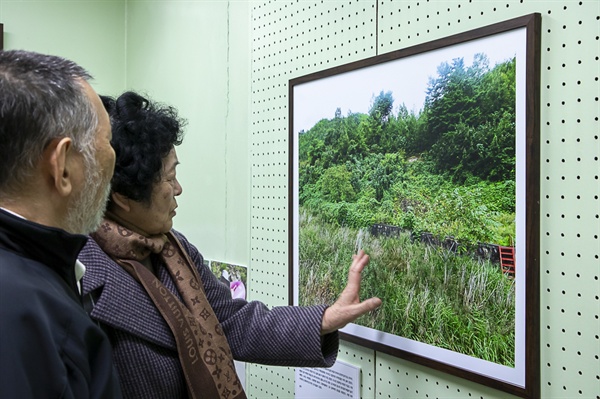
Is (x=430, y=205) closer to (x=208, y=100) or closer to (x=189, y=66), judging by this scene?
(x=208, y=100)

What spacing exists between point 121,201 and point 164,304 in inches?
10.1

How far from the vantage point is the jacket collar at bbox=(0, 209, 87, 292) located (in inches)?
29.9

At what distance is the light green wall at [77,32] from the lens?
2500 millimetres

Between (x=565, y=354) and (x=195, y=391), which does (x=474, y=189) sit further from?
(x=195, y=391)

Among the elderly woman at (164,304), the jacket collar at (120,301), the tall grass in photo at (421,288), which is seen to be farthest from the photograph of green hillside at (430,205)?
the jacket collar at (120,301)

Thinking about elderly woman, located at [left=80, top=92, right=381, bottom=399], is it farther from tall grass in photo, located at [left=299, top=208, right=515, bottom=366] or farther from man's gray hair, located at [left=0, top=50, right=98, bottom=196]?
man's gray hair, located at [left=0, top=50, right=98, bottom=196]

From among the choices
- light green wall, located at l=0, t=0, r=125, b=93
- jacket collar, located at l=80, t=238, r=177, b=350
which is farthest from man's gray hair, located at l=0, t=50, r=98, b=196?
light green wall, located at l=0, t=0, r=125, b=93

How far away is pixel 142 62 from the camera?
2.68 metres

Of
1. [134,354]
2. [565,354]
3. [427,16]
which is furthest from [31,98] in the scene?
[565,354]

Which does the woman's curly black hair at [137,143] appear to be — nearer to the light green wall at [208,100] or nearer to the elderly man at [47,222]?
the elderly man at [47,222]

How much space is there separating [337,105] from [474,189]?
481 mm

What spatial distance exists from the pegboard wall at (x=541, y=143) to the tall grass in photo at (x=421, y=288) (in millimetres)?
→ 78

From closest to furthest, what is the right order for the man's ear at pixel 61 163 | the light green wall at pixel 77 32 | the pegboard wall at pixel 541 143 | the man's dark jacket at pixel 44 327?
the man's dark jacket at pixel 44 327
the man's ear at pixel 61 163
the pegboard wall at pixel 541 143
the light green wall at pixel 77 32

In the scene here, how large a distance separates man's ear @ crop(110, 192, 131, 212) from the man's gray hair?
1.56 feet
